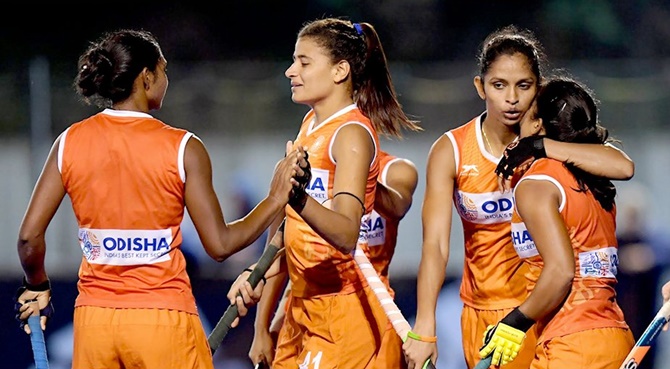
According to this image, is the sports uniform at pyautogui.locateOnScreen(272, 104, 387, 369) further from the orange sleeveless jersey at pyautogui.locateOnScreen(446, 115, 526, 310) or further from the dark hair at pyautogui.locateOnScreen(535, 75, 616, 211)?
the dark hair at pyautogui.locateOnScreen(535, 75, 616, 211)

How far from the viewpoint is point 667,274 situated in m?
8.20

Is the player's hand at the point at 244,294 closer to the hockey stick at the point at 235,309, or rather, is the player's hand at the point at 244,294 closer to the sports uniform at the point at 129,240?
the hockey stick at the point at 235,309

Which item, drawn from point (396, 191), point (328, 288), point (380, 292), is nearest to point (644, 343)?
point (380, 292)

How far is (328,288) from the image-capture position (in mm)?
4918

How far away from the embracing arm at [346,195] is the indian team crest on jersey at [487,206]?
0.57m

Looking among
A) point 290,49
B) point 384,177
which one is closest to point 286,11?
point 290,49

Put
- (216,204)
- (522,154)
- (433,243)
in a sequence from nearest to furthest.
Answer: (216,204) → (522,154) → (433,243)

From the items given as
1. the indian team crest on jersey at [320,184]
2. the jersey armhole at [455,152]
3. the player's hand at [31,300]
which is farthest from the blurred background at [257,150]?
the player's hand at [31,300]

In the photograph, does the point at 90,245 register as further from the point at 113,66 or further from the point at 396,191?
the point at 396,191

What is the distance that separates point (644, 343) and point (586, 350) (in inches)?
10.0

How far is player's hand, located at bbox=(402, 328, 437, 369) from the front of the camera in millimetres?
4707

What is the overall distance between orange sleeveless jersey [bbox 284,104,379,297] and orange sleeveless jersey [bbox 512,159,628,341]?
824 millimetres

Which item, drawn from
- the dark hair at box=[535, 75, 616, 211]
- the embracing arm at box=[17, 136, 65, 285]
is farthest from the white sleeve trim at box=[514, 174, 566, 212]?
the embracing arm at box=[17, 136, 65, 285]

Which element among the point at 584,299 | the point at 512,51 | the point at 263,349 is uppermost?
the point at 512,51
